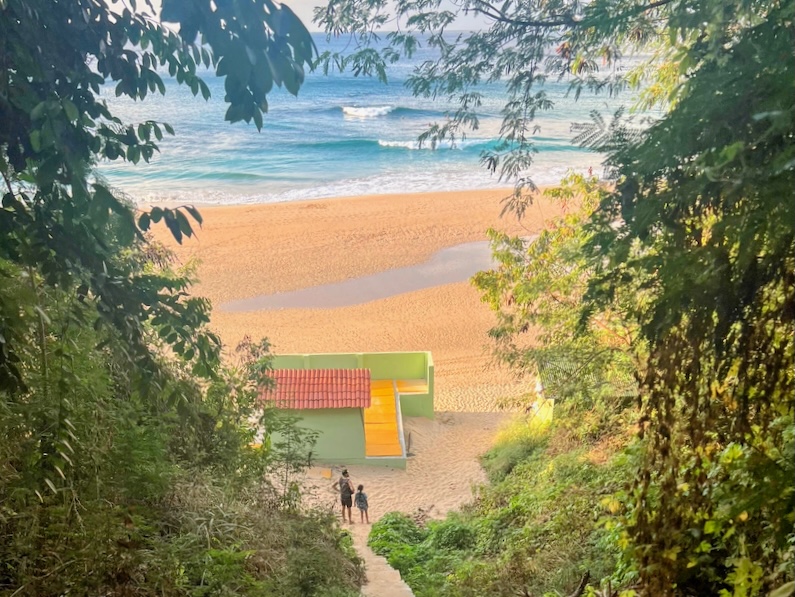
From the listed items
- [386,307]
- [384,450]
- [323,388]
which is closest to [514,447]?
[384,450]

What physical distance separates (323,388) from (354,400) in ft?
1.56

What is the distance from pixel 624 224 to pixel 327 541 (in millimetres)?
3387

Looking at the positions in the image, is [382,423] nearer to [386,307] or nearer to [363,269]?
[386,307]

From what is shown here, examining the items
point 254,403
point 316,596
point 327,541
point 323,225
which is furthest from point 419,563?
point 323,225

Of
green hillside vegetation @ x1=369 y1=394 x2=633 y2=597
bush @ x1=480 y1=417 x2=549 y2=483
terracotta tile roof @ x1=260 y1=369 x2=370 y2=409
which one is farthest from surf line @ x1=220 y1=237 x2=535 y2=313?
green hillside vegetation @ x1=369 y1=394 x2=633 y2=597

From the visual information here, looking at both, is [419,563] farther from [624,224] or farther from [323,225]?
[323,225]

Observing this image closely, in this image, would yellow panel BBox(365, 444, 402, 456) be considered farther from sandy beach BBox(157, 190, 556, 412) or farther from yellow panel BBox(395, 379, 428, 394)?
sandy beach BBox(157, 190, 556, 412)

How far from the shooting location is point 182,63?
183 cm

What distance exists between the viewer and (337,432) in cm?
820

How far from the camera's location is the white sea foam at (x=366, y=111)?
21.4 meters

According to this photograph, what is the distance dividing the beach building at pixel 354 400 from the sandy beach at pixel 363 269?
31.8 inches

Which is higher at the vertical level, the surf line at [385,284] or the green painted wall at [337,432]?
the surf line at [385,284]

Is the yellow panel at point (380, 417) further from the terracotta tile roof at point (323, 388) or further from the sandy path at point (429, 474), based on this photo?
the terracotta tile roof at point (323, 388)

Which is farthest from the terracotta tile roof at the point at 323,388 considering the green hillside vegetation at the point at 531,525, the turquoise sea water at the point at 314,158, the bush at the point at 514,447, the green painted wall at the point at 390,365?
the turquoise sea water at the point at 314,158
